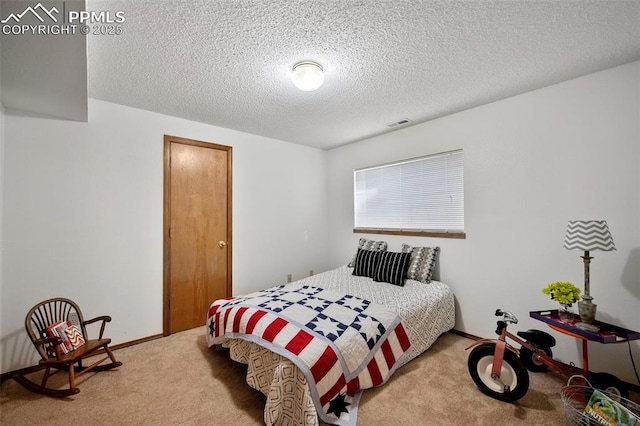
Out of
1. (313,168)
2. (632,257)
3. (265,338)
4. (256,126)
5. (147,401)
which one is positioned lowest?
(147,401)

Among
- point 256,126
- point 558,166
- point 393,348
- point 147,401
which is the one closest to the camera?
point 147,401

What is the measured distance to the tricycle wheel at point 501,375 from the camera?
184 cm

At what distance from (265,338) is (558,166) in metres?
2.92

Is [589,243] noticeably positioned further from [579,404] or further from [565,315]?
[579,404]

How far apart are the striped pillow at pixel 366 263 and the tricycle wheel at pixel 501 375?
1422 millimetres

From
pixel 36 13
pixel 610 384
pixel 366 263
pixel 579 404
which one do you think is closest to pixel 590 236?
pixel 610 384

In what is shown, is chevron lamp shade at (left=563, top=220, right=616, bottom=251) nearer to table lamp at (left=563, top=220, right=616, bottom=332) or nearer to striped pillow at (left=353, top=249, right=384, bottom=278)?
table lamp at (left=563, top=220, right=616, bottom=332)

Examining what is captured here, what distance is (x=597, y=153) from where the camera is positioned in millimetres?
2184

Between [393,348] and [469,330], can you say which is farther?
[469,330]

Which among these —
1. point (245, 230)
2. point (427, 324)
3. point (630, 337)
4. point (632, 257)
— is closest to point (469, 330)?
point (427, 324)

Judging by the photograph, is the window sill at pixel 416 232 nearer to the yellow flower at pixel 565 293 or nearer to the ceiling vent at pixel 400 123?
the yellow flower at pixel 565 293

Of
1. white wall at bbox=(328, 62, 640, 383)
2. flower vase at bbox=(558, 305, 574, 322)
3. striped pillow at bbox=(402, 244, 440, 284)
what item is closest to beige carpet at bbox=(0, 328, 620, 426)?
flower vase at bbox=(558, 305, 574, 322)

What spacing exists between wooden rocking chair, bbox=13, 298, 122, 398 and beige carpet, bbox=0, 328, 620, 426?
70 mm

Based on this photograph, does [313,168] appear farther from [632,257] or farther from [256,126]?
[632,257]
